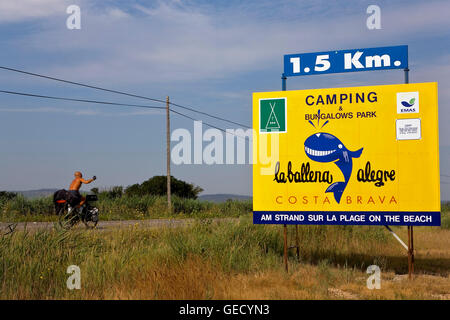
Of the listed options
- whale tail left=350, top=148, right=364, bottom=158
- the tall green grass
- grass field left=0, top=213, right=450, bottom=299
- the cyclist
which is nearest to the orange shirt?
the cyclist

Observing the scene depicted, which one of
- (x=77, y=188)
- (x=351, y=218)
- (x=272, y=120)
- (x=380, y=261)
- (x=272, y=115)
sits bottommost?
(x=380, y=261)

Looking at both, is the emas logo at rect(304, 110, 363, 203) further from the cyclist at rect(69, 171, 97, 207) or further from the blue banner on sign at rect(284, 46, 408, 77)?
the cyclist at rect(69, 171, 97, 207)

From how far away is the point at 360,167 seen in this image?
35.5 ft

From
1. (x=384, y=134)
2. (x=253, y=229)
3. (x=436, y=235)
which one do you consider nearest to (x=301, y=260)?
(x=253, y=229)

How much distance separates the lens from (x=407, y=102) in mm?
10594

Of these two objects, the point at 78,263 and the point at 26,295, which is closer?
the point at 26,295

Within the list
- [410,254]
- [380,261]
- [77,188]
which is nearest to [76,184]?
[77,188]

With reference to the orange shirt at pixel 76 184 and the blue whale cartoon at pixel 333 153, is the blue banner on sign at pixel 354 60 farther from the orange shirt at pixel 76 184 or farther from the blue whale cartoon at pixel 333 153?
the orange shirt at pixel 76 184

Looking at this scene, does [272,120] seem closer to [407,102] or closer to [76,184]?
[407,102]

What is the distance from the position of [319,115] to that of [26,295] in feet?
21.4

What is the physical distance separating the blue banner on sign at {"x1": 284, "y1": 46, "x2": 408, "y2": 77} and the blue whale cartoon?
55.1 inches

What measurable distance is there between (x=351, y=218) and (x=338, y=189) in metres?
0.63

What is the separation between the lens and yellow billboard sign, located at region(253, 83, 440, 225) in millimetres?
10484
